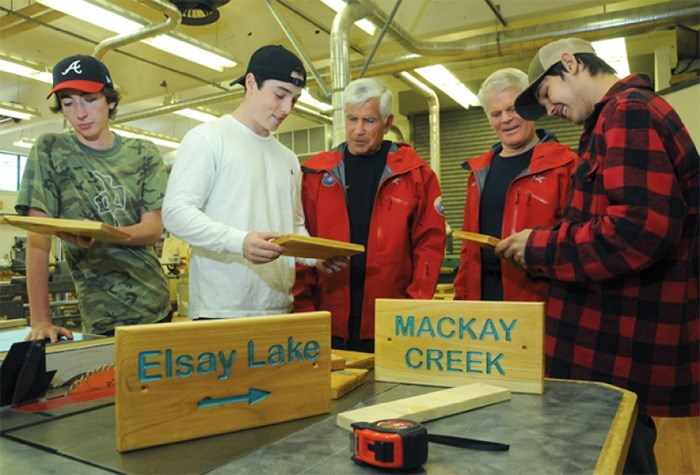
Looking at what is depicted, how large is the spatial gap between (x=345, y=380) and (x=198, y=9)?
4.93m

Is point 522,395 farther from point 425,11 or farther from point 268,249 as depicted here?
point 425,11

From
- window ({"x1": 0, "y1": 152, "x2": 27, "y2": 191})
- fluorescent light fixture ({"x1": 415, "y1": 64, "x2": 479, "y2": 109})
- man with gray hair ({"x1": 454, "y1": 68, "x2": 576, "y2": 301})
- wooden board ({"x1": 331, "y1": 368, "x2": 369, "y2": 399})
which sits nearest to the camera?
wooden board ({"x1": 331, "y1": 368, "x2": 369, "y2": 399})

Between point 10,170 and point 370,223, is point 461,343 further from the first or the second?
point 10,170

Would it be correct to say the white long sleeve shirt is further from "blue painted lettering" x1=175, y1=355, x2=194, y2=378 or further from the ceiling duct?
the ceiling duct

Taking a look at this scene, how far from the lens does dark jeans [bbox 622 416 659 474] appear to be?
1.16 m

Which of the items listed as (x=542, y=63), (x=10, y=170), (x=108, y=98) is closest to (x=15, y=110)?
(x=10, y=170)

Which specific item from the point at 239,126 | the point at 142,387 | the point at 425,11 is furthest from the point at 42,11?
the point at 142,387

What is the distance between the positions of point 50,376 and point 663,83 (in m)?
6.88

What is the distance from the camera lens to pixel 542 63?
58.9 inches

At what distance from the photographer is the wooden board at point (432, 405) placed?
0.87 m

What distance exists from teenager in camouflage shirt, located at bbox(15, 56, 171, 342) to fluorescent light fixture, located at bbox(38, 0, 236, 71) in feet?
11.1

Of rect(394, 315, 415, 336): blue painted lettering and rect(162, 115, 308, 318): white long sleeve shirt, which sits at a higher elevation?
rect(162, 115, 308, 318): white long sleeve shirt

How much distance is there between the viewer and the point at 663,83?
20.6 ft

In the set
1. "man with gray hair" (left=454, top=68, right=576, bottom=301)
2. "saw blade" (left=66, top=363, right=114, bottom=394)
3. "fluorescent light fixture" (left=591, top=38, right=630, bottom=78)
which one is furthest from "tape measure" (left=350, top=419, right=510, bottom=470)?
"fluorescent light fixture" (left=591, top=38, right=630, bottom=78)
